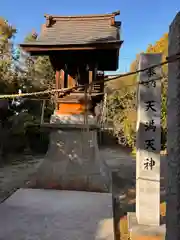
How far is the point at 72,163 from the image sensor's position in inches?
275

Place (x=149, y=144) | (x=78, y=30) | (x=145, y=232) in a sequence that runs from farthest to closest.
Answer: (x=78, y=30), (x=149, y=144), (x=145, y=232)

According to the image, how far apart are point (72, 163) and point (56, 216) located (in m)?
2.50

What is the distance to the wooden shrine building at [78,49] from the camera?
641 centimetres

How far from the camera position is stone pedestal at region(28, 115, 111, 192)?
6.64 metres

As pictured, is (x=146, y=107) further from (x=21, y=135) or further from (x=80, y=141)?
(x=21, y=135)

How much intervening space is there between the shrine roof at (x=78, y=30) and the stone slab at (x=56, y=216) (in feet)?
13.3

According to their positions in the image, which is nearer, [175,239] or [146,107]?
[175,239]

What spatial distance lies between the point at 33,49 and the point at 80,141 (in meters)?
3.02

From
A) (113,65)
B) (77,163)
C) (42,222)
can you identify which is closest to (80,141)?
(77,163)

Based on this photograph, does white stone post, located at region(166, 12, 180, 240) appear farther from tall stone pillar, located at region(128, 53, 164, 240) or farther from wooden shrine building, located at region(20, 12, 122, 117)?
wooden shrine building, located at region(20, 12, 122, 117)

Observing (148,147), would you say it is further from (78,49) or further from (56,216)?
(78,49)

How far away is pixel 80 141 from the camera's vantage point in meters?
7.13

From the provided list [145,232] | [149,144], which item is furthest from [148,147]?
[145,232]

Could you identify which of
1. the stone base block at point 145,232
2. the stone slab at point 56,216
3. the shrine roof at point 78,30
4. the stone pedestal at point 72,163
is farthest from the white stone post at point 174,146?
the stone pedestal at point 72,163
